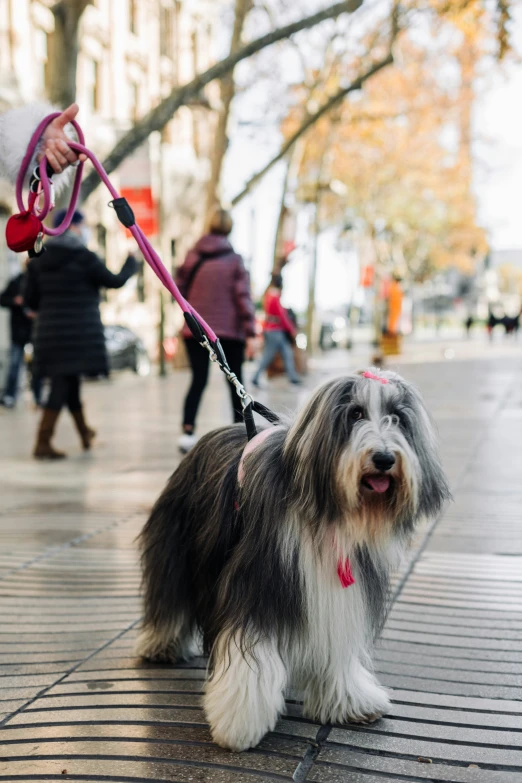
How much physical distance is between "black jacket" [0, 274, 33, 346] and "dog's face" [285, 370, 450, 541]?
11.8 meters

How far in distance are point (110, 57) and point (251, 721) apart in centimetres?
3349

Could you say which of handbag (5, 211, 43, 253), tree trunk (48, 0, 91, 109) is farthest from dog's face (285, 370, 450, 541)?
tree trunk (48, 0, 91, 109)

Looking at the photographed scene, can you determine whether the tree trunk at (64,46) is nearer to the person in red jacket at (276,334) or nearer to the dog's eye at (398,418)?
the person in red jacket at (276,334)

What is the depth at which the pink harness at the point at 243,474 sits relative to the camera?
3256 millimetres

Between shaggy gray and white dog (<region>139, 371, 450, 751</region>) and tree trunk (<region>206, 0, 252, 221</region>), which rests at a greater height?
tree trunk (<region>206, 0, 252, 221</region>)

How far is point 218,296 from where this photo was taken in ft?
30.7

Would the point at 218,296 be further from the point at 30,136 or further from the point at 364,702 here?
the point at 364,702

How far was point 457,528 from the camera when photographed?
662 cm

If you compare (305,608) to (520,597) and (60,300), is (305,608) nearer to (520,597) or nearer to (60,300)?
(520,597)

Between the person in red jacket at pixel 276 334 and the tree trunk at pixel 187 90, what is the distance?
7.37 meters

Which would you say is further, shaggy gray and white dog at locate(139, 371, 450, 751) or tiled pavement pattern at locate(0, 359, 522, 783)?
tiled pavement pattern at locate(0, 359, 522, 783)

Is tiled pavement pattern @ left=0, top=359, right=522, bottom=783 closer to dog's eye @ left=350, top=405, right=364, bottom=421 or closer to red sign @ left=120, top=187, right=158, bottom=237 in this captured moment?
dog's eye @ left=350, top=405, right=364, bottom=421

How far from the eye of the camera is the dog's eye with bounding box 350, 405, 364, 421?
3.10 meters

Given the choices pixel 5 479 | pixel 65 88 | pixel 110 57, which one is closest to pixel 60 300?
pixel 5 479
